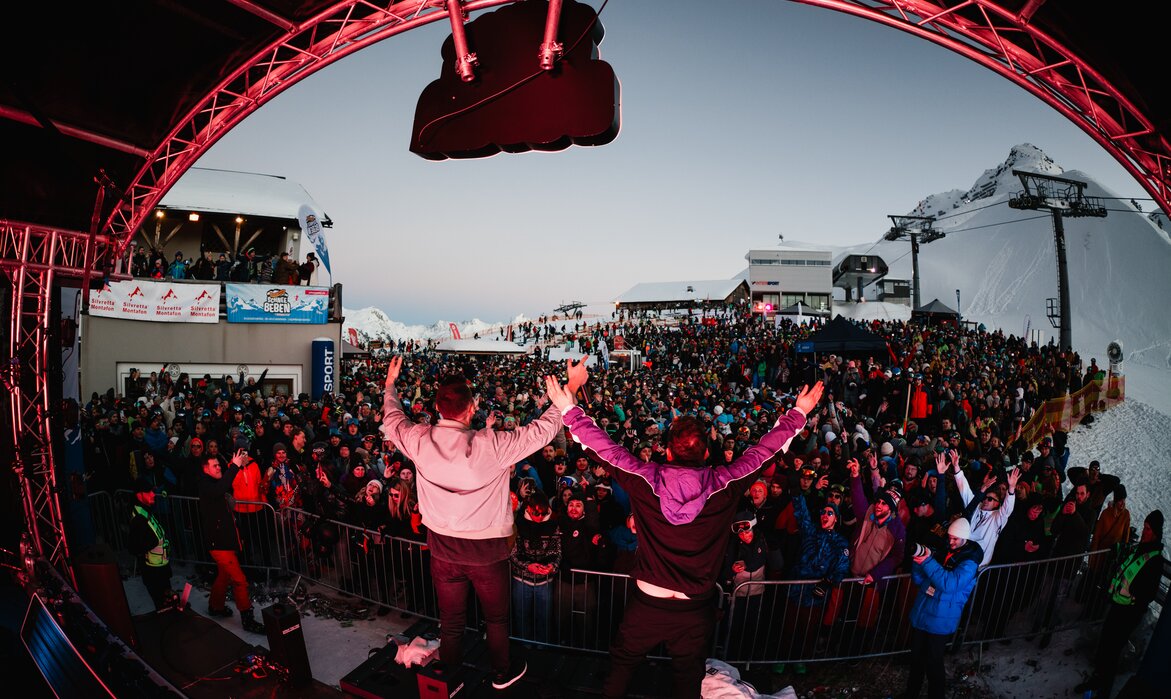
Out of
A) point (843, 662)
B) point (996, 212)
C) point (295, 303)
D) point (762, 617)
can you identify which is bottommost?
point (843, 662)

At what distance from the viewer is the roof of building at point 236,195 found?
18859 mm

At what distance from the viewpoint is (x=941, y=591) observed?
3.83 m

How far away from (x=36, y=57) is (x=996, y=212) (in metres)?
173

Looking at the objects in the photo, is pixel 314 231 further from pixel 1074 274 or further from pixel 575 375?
pixel 1074 274

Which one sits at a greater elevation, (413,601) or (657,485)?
(657,485)

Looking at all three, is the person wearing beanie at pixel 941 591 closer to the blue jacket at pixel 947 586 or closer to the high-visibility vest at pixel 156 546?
the blue jacket at pixel 947 586

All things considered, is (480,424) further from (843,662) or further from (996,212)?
(996,212)

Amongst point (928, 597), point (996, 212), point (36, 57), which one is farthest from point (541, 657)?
point (996, 212)

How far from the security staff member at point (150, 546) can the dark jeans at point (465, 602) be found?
3351 millimetres

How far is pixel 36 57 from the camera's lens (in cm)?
459

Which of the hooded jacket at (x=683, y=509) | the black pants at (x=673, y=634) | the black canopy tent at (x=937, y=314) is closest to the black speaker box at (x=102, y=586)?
the black pants at (x=673, y=634)

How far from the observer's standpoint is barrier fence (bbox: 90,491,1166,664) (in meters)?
4.66

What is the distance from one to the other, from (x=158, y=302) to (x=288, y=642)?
1596cm

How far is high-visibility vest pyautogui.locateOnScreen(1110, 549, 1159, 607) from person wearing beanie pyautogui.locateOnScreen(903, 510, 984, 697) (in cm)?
143
